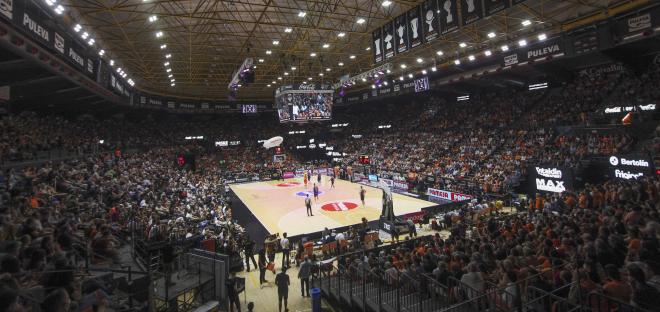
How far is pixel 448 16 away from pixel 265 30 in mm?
14023

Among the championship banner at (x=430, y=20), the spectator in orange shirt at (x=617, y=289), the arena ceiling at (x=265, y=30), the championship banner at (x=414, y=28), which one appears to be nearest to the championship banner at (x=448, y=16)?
the championship banner at (x=430, y=20)

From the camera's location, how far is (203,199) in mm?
21000

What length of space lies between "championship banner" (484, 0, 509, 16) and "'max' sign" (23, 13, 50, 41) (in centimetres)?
1439

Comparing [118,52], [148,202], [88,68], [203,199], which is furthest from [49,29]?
[118,52]

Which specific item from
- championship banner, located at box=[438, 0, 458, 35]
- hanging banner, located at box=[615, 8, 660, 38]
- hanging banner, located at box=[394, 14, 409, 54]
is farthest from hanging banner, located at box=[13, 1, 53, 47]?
hanging banner, located at box=[615, 8, 660, 38]

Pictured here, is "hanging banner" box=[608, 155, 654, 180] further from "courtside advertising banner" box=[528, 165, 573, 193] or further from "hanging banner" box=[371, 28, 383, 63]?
"hanging banner" box=[371, 28, 383, 63]

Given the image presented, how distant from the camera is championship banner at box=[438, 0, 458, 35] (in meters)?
10.9

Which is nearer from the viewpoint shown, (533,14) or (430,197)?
(533,14)

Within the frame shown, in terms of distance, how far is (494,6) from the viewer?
385 inches

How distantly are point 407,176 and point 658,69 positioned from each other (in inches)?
686

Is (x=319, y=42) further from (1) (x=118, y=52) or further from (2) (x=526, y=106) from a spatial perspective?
(2) (x=526, y=106)

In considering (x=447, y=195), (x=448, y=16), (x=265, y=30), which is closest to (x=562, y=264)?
(x=448, y=16)

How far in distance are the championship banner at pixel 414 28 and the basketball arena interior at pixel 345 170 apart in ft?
0.23

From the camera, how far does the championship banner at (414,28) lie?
1234 centimetres
